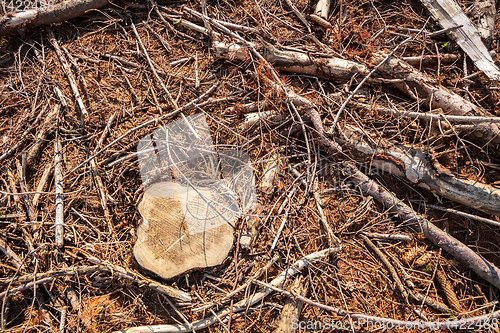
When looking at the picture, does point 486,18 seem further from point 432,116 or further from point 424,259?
point 424,259

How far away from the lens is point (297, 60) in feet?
9.34

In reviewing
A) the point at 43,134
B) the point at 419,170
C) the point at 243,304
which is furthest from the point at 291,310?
the point at 43,134

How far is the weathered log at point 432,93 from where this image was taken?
260 cm

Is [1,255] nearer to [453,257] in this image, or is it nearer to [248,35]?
[248,35]

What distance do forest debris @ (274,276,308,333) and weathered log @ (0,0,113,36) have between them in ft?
12.4

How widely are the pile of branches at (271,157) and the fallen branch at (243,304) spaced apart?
12mm

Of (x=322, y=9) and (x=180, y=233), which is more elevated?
(x=322, y=9)

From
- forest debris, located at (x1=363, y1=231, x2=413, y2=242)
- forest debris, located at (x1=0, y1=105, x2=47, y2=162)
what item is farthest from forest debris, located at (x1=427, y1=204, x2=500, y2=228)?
forest debris, located at (x1=0, y1=105, x2=47, y2=162)

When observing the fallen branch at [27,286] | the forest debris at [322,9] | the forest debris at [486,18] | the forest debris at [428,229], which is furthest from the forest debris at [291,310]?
the forest debris at [486,18]

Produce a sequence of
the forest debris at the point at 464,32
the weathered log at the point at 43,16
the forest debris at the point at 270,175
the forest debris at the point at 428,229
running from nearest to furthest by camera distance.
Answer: the forest debris at the point at 428,229, the forest debris at the point at 270,175, the forest debris at the point at 464,32, the weathered log at the point at 43,16

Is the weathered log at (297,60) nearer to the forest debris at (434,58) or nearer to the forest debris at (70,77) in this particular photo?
the forest debris at (434,58)

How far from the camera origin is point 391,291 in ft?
8.00

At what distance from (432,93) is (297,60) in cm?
144

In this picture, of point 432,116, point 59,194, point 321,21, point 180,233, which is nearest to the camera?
point 180,233
